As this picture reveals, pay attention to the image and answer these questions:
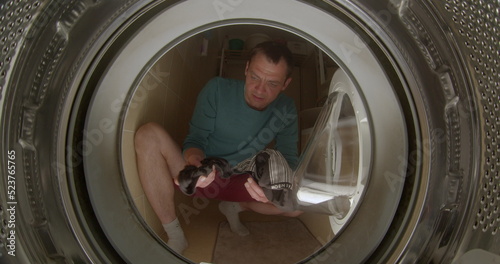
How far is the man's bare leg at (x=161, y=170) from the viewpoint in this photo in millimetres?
671

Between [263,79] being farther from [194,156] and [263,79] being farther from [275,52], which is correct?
[194,156]

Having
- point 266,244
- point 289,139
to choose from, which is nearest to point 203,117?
point 289,139

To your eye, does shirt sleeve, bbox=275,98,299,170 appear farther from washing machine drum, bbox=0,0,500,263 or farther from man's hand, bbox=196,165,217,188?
man's hand, bbox=196,165,217,188

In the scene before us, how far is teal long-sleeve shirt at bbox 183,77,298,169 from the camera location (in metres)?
0.68

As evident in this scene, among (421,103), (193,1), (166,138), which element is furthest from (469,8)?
(166,138)

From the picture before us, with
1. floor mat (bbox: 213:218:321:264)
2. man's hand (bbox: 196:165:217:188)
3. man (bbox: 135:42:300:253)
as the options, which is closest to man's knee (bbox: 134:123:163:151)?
man (bbox: 135:42:300:253)

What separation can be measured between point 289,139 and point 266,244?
244 millimetres

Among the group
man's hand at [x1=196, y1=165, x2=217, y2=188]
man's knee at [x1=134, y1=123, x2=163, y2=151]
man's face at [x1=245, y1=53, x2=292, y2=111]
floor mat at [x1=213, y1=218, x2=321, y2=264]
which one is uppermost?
man's face at [x1=245, y1=53, x2=292, y2=111]

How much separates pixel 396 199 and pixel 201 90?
43 cm

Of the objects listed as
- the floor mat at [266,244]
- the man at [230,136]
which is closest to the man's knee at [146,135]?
the man at [230,136]

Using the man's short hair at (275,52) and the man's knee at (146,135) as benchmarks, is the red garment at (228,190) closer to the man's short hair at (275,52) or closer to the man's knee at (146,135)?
the man's knee at (146,135)

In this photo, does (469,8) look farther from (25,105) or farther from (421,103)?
(25,105)

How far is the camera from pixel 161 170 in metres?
0.69

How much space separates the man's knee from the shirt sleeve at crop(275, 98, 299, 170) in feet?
0.83
